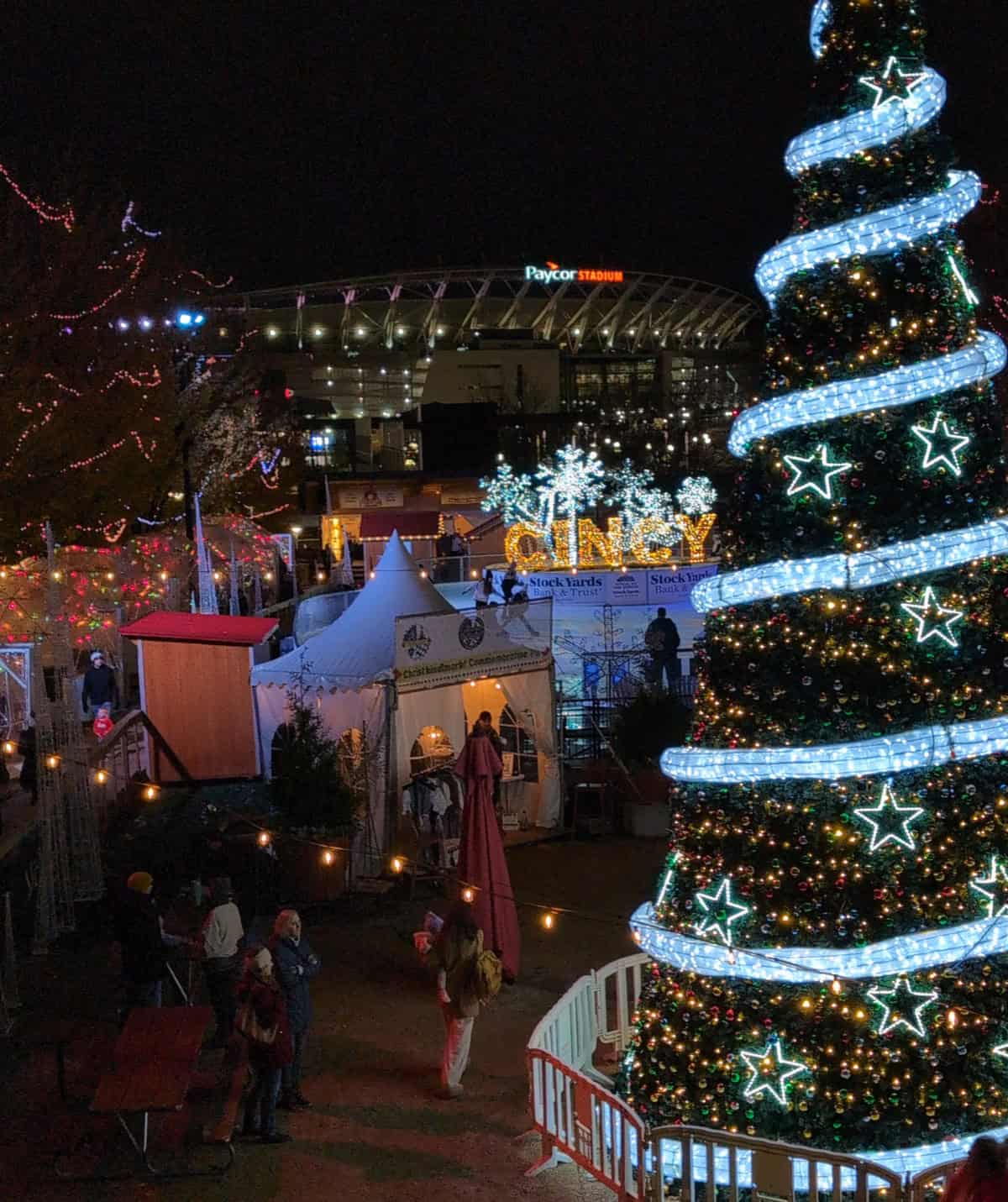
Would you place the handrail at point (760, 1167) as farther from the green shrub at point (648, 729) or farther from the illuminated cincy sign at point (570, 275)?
the illuminated cincy sign at point (570, 275)

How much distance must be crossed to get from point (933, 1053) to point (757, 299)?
11833 cm

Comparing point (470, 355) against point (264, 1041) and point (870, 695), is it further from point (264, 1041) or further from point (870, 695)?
point (870, 695)

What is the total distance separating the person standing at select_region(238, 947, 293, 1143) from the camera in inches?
266

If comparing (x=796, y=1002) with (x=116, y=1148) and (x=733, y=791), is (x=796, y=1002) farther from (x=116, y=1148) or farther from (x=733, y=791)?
(x=116, y=1148)

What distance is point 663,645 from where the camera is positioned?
60.3ft

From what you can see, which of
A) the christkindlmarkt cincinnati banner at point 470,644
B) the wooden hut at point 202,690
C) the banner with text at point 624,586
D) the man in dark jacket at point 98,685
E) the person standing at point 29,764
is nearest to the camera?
the person standing at point 29,764

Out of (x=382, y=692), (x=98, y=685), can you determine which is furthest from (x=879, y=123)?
(x=98, y=685)

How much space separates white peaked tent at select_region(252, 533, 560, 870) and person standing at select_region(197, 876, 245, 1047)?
15.0 feet

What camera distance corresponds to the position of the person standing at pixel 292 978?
720 centimetres

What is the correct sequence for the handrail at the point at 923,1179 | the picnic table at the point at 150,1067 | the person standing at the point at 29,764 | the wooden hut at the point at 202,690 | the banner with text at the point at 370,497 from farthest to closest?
the banner with text at the point at 370,497 → the wooden hut at the point at 202,690 → the person standing at the point at 29,764 → the picnic table at the point at 150,1067 → the handrail at the point at 923,1179

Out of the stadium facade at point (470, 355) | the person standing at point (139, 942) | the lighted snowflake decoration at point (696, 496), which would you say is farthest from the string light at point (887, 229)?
the stadium facade at point (470, 355)

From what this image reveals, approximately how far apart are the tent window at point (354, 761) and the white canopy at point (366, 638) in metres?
0.55

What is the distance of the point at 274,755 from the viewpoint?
43.0 ft

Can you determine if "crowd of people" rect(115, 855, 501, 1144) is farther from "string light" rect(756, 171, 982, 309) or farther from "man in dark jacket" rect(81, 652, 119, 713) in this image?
"man in dark jacket" rect(81, 652, 119, 713)
